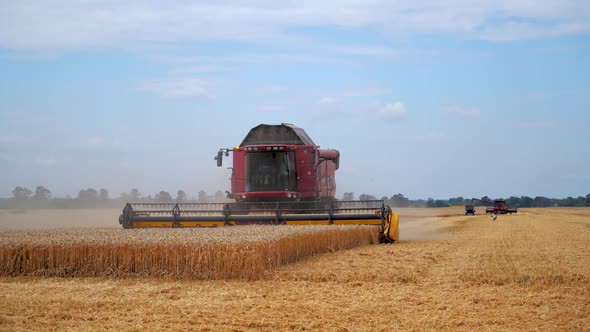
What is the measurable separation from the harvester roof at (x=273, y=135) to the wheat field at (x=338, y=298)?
8821mm

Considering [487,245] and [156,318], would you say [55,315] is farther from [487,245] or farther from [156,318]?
[487,245]

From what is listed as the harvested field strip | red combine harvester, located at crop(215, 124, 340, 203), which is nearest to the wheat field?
the harvested field strip

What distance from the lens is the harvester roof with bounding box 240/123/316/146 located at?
73.7ft

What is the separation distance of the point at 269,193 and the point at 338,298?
11473 millimetres

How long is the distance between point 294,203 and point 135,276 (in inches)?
315

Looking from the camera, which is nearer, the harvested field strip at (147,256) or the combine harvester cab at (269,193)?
the harvested field strip at (147,256)

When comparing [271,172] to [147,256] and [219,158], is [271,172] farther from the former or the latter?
[147,256]

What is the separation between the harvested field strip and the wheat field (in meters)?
0.26

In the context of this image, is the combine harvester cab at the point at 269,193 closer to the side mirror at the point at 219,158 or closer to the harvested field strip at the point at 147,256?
the side mirror at the point at 219,158

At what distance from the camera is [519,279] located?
1105cm

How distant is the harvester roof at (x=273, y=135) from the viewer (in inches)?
885

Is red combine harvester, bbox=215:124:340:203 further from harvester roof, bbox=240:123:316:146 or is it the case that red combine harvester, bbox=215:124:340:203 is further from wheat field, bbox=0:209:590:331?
wheat field, bbox=0:209:590:331

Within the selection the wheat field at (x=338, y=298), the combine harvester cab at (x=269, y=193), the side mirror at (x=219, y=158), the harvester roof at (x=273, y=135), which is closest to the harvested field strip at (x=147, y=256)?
the wheat field at (x=338, y=298)

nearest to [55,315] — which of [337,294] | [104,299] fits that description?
[104,299]
